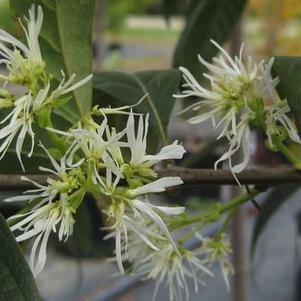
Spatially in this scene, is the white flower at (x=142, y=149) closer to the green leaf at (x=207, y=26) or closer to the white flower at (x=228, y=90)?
the white flower at (x=228, y=90)

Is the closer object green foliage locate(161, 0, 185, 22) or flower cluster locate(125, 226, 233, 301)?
flower cluster locate(125, 226, 233, 301)

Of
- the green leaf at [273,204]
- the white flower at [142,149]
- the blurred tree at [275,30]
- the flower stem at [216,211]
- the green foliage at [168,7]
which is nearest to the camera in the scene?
the white flower at [142,149]

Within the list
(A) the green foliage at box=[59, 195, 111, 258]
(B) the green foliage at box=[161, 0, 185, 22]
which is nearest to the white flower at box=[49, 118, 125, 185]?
(A) the green foliage at box=[59, 195, 111, 258]

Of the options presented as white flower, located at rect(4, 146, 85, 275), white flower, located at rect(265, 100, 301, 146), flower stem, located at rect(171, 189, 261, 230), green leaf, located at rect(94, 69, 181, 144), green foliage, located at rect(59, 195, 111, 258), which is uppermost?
white flower, located at rect(265, 100, 301, 146)

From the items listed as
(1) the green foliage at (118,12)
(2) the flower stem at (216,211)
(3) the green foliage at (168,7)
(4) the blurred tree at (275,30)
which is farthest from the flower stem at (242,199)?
(1) the green foliage at (118,12)

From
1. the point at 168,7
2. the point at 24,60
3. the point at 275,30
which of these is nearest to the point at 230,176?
the point at 24,60

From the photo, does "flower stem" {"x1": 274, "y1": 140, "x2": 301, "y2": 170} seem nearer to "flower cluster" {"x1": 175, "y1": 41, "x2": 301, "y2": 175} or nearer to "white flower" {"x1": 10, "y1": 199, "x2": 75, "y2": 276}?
"flower cluster" {"x1": 175, "y1": 41, "x2": 301, "y2": 175}
